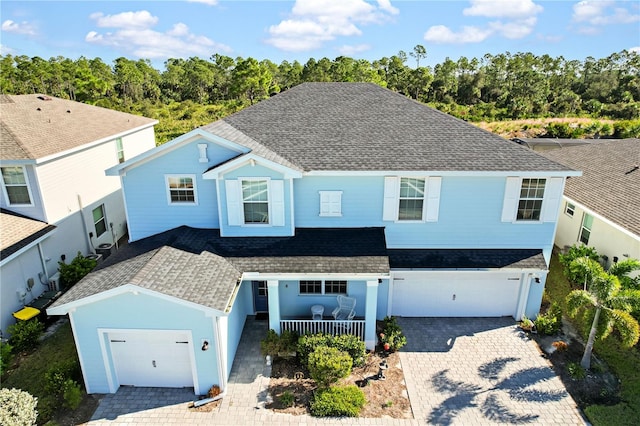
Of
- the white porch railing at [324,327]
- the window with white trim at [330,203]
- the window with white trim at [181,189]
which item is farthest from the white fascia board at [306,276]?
the window with white trim at [181,189]

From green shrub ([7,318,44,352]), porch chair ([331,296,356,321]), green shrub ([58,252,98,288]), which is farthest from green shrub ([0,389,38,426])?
porch chair ([331,296,356,321])

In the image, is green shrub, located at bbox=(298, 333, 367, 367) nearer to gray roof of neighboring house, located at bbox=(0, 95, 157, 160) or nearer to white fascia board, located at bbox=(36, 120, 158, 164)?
white fascia board, located at bbox=(36, 120, 158, 164)

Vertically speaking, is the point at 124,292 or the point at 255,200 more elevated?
the point at 255,200

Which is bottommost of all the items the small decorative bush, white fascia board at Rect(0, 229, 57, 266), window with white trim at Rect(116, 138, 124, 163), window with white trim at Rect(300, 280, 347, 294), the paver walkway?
the paver walkway

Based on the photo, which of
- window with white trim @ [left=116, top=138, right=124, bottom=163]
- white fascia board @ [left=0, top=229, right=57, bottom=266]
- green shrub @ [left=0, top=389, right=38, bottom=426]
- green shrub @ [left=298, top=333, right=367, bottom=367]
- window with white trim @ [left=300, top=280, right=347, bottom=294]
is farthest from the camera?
window with white trim @ [left=116, top=138, right=124, bottom=163]

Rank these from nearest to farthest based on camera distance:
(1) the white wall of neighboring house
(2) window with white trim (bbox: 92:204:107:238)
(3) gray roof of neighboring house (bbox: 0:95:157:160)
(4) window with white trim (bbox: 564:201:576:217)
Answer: (1) the white wall of neighboring house
(3) gray roof of neighboring house (bbox: 0:95:157:160)
(4) window with white trim (bbox: 564:201:576:217)
(2) window with white trim (bbox: 92:204:107:238)

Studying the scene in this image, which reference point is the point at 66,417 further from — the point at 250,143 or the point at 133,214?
the point at 250,143

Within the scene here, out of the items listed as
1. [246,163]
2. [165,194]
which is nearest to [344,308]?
[246,163]

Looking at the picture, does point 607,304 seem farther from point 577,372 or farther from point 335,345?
point 335,345
